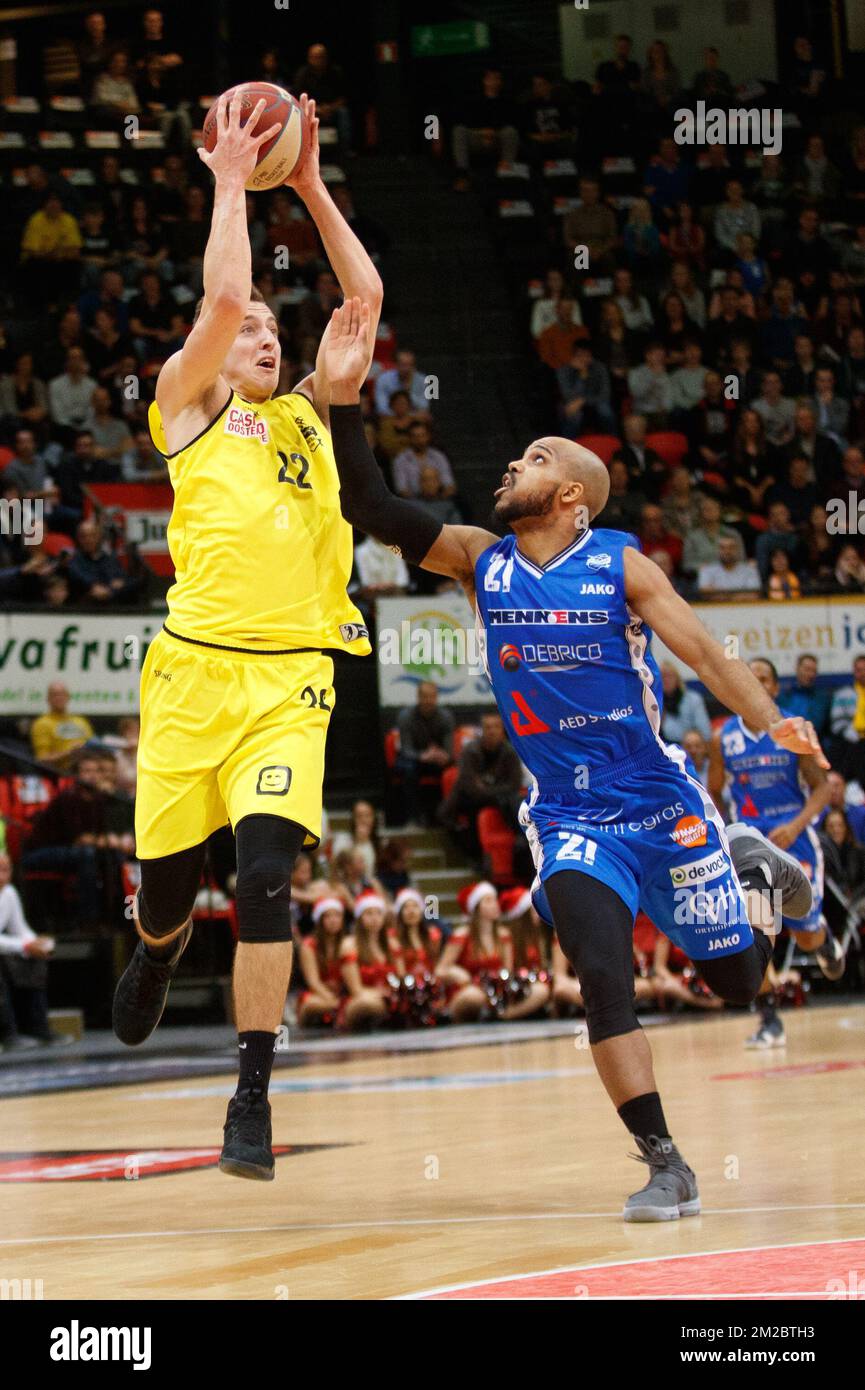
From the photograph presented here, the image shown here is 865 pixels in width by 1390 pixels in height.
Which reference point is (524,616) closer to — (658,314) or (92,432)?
(92,432)

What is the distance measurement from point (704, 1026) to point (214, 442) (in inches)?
326

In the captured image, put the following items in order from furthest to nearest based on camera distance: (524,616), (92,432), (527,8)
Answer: (527,8) < (92,432) < (524,616)

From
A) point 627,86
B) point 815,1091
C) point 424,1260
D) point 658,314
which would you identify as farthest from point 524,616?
point 627,86

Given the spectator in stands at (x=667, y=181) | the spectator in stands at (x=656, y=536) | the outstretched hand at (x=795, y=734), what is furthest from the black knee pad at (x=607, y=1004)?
the spectator in stands at (x=667, y=181)

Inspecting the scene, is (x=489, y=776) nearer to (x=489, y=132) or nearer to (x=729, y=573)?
(x=729, y=573)

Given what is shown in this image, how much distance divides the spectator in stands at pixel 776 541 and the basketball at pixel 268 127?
11.8m

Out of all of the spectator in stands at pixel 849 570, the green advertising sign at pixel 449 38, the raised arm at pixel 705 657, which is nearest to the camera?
the raised arm at pixel 705 657

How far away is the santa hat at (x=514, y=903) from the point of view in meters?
14.8

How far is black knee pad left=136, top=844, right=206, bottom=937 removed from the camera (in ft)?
20.0

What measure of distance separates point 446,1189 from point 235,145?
3.19 m
